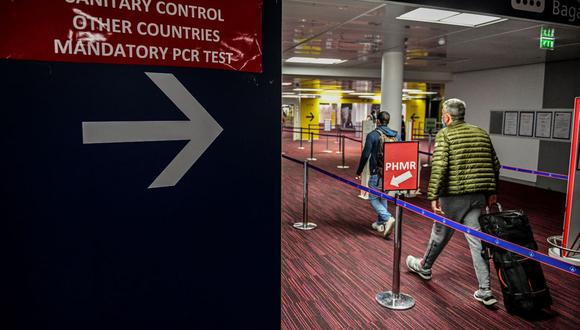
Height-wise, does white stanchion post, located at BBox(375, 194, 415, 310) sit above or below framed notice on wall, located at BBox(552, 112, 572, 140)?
below

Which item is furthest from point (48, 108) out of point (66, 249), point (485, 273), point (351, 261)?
point (351, 261)

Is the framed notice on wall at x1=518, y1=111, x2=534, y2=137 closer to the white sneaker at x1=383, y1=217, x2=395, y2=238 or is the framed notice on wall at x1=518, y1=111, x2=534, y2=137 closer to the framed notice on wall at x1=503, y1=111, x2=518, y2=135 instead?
the framed notice on wall at x1=503, y1=111, x2=518, y2=135

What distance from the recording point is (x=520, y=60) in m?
8.86

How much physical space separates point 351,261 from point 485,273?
145 centimetres

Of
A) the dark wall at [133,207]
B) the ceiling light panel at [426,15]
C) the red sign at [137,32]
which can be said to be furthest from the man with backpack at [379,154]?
the red sign at [137,32]

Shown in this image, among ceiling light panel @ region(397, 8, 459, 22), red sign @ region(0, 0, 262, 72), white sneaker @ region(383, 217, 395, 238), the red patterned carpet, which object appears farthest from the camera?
white sneaker @ region(383, 217, 395, 238)

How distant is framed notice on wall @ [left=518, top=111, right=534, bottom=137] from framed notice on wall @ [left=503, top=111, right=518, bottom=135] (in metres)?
0.15

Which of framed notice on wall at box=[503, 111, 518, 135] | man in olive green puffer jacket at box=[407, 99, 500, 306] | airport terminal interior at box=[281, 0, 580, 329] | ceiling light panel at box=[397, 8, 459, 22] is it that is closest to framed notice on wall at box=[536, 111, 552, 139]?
airport terminal interior at box=[281, 0, 580, 329]

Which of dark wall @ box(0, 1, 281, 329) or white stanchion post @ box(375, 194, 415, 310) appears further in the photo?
white stanchion post @ box(375, 194, 415, 310)

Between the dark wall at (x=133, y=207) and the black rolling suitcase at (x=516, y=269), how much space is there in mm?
2375

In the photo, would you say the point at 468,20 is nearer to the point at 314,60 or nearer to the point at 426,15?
the point at 426,15

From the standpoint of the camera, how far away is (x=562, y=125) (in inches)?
337

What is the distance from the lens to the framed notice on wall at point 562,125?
8.41 meters

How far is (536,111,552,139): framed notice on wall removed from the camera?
29.1 feet
